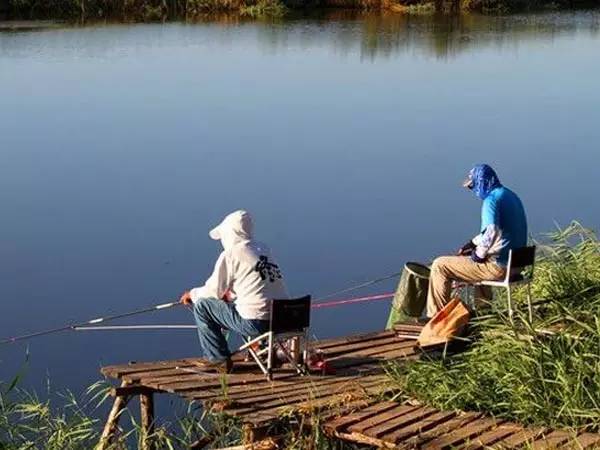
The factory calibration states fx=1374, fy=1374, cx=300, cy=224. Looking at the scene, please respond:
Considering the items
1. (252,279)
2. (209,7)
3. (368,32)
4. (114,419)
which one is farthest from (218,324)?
(209,7)

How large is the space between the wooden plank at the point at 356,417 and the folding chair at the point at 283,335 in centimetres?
51

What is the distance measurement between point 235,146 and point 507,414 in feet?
34.4

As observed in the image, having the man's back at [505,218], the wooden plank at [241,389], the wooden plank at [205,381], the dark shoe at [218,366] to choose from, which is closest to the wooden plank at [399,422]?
the wooden plank at [241,389]

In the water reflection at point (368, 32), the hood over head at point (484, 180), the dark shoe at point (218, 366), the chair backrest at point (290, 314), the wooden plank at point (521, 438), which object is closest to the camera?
the wooden plank at point (521, 438)

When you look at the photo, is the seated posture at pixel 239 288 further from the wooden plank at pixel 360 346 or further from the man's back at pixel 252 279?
the wooden plank at pixel 360 346

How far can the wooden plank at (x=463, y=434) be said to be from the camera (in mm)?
5355

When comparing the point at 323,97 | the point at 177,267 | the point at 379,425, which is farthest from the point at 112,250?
the point at 323,97

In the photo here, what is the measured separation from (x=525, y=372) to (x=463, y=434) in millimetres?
524

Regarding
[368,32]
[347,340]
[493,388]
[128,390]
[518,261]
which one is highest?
[518,261]

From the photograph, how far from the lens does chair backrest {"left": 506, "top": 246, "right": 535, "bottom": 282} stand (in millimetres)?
6957

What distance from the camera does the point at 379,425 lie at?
5.60 metres

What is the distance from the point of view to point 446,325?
660 cm

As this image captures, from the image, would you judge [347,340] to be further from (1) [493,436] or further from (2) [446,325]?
(1) [493,436]

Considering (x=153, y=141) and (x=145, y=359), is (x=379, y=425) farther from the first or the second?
(x=153, y=141)
